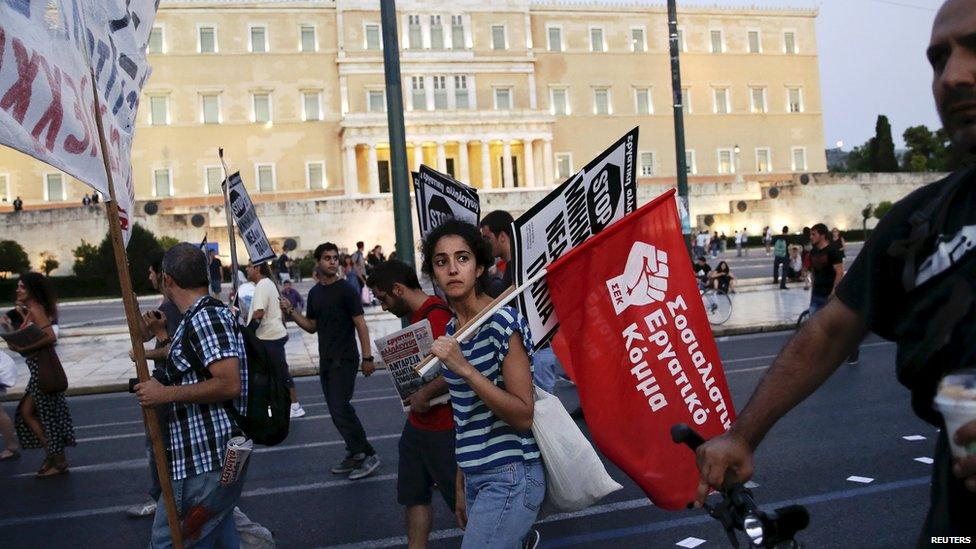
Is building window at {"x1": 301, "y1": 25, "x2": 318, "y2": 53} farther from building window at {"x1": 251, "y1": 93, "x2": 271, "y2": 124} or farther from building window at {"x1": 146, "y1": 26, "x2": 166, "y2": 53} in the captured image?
building window at {"x1": 146, "y1": 26, "x2": 166, "y2": 53}

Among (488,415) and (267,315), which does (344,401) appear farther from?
(488,415)

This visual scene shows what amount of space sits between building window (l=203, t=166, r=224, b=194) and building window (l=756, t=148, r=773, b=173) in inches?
1409

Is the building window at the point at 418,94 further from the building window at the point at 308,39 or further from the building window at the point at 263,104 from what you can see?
the building window at the point at 263,104

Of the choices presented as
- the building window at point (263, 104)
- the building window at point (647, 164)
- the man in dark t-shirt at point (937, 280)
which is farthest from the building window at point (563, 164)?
the man in dark t-shirt at point (937, 280)

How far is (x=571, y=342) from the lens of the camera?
3625 millimetres

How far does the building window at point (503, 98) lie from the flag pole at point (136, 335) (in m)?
56.5

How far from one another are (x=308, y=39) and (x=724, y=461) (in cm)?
5790

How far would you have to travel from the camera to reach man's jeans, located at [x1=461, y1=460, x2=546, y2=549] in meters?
2.96

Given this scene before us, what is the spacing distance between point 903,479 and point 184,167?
53.7m

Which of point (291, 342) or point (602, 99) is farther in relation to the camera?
point (602, 99)

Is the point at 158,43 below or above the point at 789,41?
below

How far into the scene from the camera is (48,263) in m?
39.0

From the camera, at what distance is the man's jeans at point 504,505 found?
2961 mm

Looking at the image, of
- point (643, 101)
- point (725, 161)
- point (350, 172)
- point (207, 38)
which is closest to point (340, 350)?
point (350, 172)
